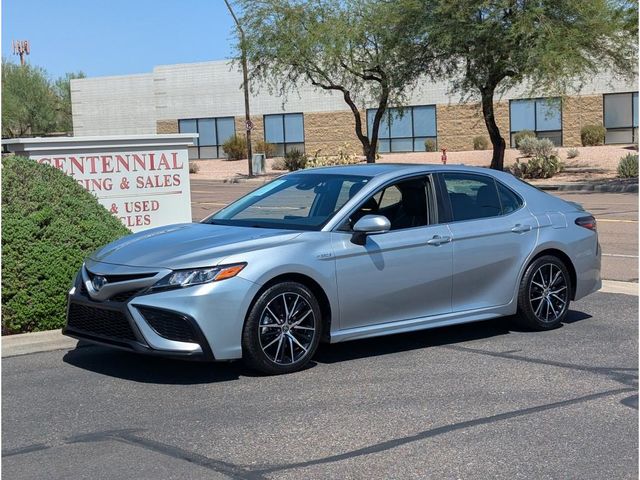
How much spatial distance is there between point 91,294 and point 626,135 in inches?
1893

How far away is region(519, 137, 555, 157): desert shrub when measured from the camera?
4369 centimetres

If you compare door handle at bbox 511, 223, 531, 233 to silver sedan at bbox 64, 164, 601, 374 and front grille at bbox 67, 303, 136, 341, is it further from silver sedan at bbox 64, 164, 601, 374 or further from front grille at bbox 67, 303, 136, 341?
front grille at bbox 67, 303, 136, 341

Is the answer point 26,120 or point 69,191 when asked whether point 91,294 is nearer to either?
point 69,191

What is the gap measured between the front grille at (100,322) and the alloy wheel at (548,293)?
12.0 feet

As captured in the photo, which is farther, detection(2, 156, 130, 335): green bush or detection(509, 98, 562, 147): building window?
detection(509, 98, 562, 147): building window

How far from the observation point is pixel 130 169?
11750 millimetres

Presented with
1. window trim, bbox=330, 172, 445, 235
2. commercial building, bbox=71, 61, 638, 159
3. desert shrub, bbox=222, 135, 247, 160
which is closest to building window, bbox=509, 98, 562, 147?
commercial building, bbox=71, 61, 638, 159

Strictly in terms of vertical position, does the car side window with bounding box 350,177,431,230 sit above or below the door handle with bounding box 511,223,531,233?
above

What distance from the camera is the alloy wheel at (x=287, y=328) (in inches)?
Result: 285

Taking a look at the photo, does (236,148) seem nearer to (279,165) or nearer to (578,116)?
(279,165)

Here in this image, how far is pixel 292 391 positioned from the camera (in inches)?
273

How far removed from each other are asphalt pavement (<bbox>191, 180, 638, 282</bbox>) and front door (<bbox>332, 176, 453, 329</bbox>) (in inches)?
180

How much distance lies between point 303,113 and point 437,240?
54.2 m

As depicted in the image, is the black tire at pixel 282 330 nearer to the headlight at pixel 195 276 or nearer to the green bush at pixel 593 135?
the headlight at pixel 195 276
